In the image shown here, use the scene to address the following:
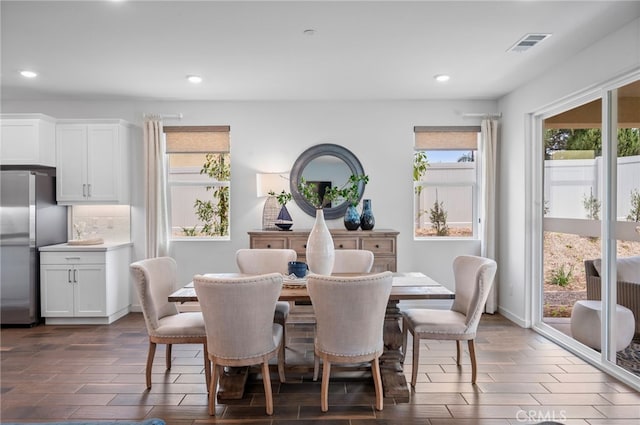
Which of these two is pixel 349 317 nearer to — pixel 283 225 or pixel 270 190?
pixel 283 225

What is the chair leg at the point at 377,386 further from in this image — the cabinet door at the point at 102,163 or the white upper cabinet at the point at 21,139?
the white upper cabinet at the point at 21,139

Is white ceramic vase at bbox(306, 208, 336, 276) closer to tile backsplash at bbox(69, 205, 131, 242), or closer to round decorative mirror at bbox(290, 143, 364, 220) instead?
round decorative mirror at bbox(290, 143, 364, 220)

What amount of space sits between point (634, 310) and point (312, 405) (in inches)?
98.1

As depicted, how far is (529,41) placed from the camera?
320 cm

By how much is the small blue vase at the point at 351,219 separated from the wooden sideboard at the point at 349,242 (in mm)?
131

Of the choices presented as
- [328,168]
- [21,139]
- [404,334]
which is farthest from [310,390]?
[21,139]

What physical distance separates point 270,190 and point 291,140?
2.31 feet

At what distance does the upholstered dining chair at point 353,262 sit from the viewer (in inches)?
142

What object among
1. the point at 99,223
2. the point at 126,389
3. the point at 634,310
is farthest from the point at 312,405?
the point at 99,223

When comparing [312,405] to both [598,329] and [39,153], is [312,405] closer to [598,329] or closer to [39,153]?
[598,329]

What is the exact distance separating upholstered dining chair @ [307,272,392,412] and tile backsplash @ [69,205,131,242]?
362 centimetres

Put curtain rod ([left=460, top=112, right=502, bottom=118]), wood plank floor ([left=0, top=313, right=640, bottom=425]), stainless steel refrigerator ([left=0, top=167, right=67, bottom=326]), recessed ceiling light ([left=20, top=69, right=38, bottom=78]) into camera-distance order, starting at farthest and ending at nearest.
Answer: curtain rod ([left=460, top=112, right=502, bottom=118]) → stainless steel refrigerator ([left=0, top=167, right=67, bottom=326]) → recessed ceiling light ([left=20, top=69, right=38, bottom=78]) → wood plank floor ([left=0, top=313, right=640, bottom=425])

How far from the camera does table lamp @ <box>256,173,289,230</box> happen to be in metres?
4.93

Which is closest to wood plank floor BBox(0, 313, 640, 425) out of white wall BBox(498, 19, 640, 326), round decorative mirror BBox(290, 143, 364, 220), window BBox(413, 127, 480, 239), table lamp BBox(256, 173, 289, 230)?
white wall BBox(498, 19, 640, 326)
